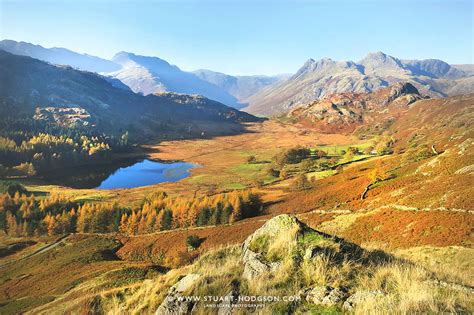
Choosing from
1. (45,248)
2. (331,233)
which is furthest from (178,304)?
(45,248)

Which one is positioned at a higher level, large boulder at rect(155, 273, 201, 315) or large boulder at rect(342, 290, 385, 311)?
large boulder at rect(342, 290, 385, 311)

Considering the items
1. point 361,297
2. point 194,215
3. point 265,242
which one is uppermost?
point 361,297

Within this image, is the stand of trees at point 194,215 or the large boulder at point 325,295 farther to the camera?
the stand of trees at point 194,215

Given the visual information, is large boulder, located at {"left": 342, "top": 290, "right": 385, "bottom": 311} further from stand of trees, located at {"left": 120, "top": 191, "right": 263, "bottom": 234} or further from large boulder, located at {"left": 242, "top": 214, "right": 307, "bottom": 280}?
stand of trees, located at {"left": 120, "top": 191, "right": 263, "bottom": 234}

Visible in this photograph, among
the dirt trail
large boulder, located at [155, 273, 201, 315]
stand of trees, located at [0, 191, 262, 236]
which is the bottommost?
the dirt trail

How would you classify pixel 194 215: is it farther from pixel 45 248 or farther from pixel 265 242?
pixel 265 242

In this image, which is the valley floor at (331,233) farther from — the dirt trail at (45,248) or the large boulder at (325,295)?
the large boulder at (325,295)

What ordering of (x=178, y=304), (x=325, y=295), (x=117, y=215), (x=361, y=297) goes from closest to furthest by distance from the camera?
(x=361, y=297) < (x=325, y=295) < (x=178, y=304) < (x=117, y=215)

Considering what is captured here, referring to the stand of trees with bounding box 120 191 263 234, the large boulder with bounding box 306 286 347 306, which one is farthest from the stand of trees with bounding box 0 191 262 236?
the large boulder with bounding box 306 286 347 306

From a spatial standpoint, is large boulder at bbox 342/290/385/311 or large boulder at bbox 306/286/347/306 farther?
large boulder at bbox 306/286/347/306

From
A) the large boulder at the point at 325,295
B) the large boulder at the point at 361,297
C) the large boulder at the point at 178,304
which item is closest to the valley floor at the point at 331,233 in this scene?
the large boulder at the point at 178,304

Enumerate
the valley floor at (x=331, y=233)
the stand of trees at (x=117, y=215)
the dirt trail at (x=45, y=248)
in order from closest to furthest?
the valley floor at (x=331, y=233) < the dirt trail at (x=45, y=248) < the stand of trees at (x=117, y=215)

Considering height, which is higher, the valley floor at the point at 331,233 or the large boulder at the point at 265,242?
the large boulder at the point at 265,242

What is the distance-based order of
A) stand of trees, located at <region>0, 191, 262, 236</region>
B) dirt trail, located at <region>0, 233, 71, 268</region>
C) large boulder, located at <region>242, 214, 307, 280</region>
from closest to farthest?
1. large boulder, located at <region>242, 214, 307, 280</region>
2. dirt trail, located at <region>0, 233, 71, 268</region>
3. stand of trees, located at <region>0, 191, 262, 236</region>
